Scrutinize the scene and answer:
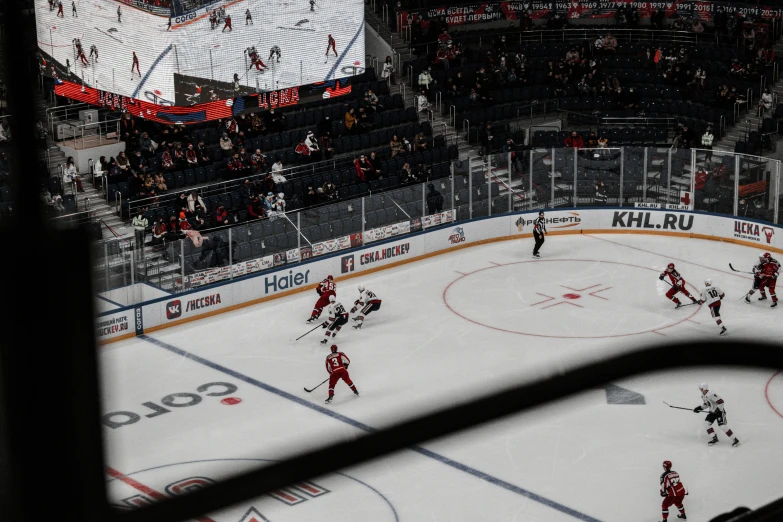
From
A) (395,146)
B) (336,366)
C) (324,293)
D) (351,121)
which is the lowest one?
(336,366)

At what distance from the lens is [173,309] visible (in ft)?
80.0

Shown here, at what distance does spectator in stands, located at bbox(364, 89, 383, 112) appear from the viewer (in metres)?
33.3

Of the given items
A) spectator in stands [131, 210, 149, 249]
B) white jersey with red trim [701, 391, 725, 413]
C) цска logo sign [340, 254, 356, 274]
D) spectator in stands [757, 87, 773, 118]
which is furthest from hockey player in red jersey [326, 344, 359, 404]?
spectator in stands [757, 87, 773, 118]

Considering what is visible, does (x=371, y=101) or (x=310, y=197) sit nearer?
(x=310, y=197)

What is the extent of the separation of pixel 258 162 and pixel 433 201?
4.61 metres

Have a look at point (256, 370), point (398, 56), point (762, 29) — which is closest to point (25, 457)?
point (256, 370)

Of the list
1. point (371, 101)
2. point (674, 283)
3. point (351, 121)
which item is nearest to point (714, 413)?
point (674, 283)

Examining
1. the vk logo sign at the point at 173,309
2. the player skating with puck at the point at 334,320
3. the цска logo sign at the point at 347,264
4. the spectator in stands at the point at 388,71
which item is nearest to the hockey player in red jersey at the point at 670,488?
the player skating with puck at the point at 334,320

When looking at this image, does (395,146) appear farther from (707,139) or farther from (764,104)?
(764,104)

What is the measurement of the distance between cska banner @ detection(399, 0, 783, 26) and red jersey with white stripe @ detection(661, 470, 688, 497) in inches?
1001

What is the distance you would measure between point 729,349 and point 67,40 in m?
26.7

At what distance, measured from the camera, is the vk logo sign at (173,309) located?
79.7 ft

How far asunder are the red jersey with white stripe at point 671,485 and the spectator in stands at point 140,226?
12.7 metres

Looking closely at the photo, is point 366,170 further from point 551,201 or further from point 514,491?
point 514,491
